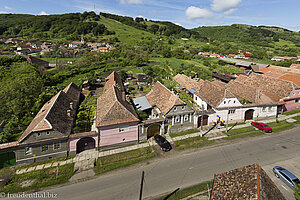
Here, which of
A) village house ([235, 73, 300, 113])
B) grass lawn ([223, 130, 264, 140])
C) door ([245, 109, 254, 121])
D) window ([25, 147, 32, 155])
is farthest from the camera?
village house ([235, 73, 300, 113])

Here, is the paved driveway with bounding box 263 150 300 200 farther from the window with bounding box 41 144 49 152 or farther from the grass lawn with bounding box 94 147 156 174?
the window with bounding box 41 144 49 152

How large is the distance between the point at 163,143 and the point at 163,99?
1095 cm

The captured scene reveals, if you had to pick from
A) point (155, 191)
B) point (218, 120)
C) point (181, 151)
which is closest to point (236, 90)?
point (218, 120)

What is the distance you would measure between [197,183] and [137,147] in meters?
12.0

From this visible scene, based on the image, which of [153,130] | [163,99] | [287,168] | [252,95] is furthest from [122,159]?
[252,95]

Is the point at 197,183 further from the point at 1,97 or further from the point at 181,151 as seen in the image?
the point at 1,97

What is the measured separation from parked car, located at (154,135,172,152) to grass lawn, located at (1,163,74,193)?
14.9 meters

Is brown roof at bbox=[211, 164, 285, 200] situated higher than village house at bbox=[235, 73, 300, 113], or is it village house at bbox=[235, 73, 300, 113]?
village house at bbox=[235, 73, 300, 113]

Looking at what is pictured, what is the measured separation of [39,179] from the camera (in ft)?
→ 71.3

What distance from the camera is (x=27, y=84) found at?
1399 inches

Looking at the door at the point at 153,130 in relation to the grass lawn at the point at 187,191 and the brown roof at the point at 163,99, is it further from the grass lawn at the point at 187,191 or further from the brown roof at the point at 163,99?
the grass lawn at the point at 187,191

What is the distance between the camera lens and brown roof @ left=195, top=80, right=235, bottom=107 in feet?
117

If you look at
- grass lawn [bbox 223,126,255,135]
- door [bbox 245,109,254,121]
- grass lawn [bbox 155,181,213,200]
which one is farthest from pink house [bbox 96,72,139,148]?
door [bbox 245,109,254,121]

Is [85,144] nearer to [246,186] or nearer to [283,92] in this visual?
[246,186]
